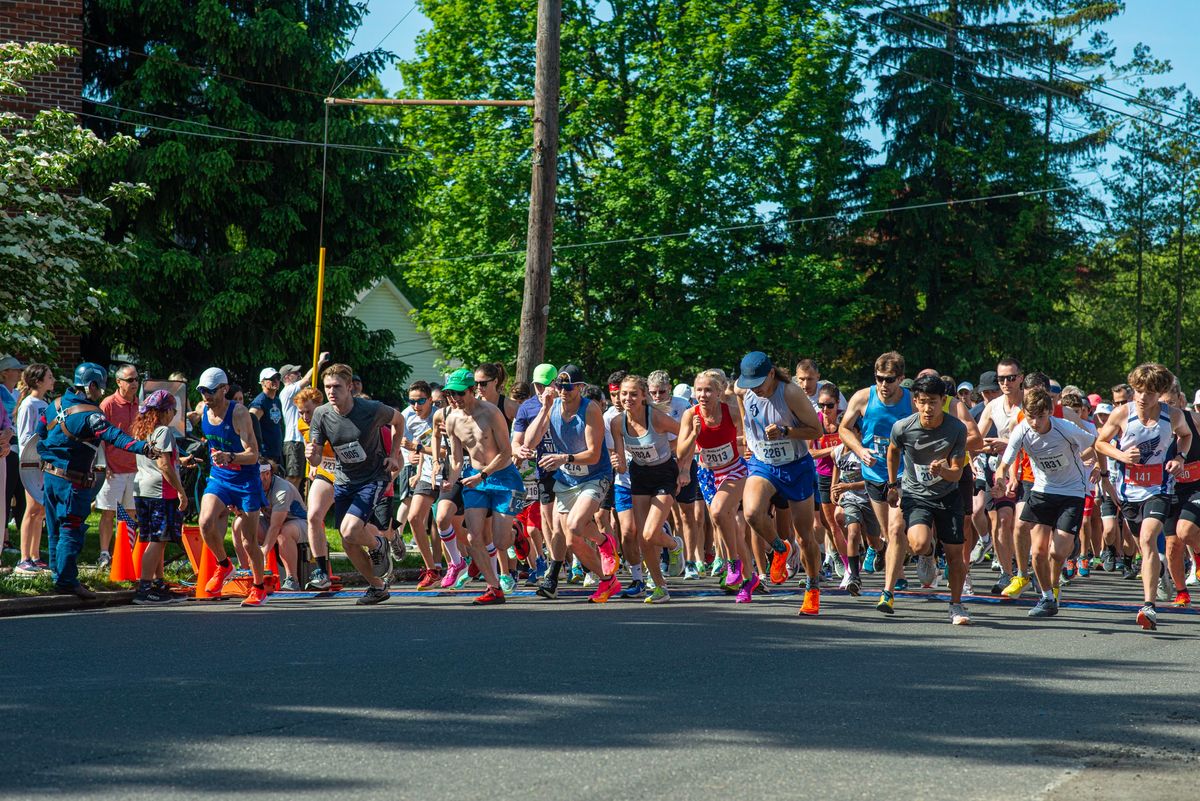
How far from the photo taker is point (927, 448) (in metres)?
10.9

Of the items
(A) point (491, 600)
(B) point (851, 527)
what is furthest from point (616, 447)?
(B) point (851, 527)

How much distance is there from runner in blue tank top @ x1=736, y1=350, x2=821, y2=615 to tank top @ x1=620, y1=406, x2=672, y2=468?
1025 millimetres

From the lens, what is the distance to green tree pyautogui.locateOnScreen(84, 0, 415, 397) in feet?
82.7

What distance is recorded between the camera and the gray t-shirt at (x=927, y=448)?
424 inches

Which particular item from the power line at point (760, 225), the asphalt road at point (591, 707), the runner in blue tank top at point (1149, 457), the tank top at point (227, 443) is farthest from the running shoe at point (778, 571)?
the power line at point (760, 225)

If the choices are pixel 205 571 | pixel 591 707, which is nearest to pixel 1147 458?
pixel 591 707

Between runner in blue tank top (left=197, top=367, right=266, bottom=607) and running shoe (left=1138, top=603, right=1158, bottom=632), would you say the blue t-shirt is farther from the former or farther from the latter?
running shoe (left=1138, top=603, right=1158, bottom=632)

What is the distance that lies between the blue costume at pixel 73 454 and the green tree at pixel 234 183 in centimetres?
1347

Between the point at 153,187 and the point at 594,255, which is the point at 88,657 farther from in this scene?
the point at 594,255

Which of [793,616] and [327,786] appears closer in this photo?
[327,786]

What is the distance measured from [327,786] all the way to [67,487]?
7225 millimetres

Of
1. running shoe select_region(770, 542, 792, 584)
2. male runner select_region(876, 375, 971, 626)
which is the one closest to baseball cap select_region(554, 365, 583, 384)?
male runner select_region(876, 375, 971, 626)

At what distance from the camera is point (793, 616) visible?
438 inches

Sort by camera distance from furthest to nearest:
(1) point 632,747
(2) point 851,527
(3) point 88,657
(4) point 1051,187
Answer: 1. (4) point 1051,187
2. (2) point 851,527
3. (3) point 88,657
4. (1) point 632,747
